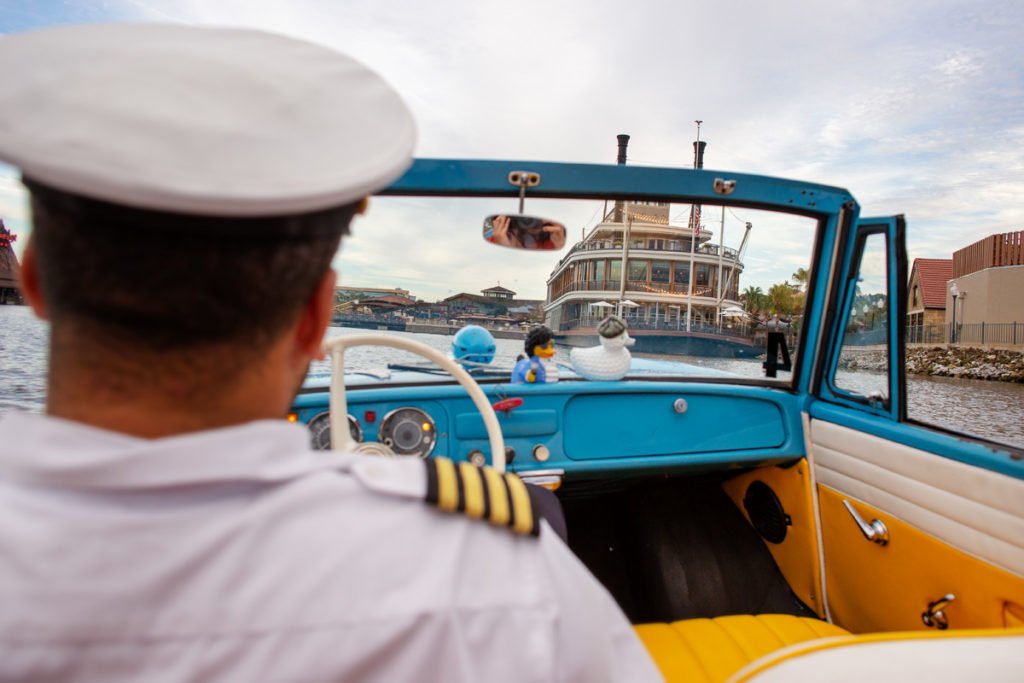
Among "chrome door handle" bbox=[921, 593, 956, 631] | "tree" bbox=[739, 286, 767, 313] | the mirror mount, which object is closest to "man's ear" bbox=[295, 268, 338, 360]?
the mirror mount

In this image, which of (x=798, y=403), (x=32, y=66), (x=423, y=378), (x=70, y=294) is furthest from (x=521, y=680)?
(x=798, y=403)

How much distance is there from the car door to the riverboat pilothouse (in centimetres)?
51

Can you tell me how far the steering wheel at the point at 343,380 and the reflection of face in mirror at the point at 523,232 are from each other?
0.71 m

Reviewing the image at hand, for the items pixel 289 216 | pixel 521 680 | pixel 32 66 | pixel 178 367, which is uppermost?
pixel 32 66

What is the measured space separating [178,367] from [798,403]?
2.98 meters

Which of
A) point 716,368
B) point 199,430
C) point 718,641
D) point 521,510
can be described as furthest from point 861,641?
point 716,368

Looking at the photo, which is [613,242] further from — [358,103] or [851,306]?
[358,103]

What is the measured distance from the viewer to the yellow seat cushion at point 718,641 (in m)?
1.78

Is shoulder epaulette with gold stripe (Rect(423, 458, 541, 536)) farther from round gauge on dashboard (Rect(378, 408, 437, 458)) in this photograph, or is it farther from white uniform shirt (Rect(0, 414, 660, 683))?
round gauge on dashboard (Rect(378, 408, 437, 458))

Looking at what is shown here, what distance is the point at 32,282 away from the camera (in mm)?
601

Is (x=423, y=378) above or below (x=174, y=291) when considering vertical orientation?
below

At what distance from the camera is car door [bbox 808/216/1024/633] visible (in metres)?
1.85

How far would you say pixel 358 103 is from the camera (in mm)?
→ 603

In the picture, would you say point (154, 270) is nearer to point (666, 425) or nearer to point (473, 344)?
point (473, 344)
